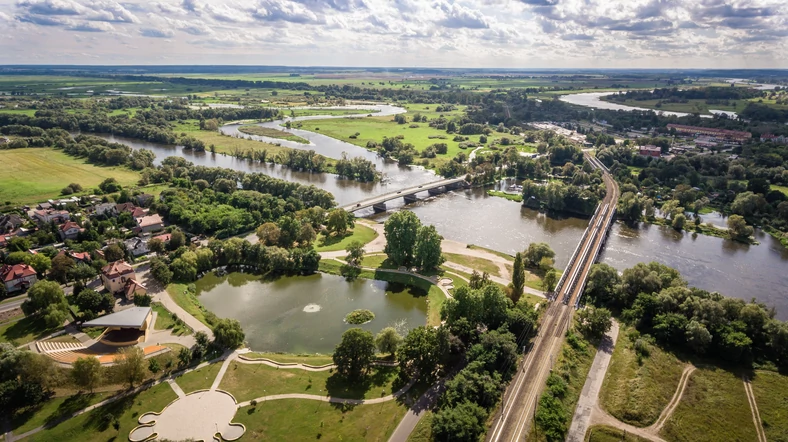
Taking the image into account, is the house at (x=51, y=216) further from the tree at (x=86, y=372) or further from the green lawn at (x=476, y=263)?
the green lawn at (x=476, y=263)

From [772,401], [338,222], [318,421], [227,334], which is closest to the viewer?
[318,421]

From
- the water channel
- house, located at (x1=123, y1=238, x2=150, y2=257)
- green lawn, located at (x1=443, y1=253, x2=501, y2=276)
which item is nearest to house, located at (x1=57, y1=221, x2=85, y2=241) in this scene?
house, located at (x1=123, y1=238, x2=150, y2=257)

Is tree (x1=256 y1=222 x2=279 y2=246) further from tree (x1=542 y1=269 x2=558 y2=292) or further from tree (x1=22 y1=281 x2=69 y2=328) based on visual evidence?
tree (x1=542 y1=269 x2=558 y2=292)

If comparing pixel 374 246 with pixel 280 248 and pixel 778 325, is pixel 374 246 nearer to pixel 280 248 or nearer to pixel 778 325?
pixel 280 248

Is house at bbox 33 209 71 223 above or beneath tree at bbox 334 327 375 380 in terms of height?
above

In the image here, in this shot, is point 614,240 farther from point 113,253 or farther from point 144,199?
point 144,199

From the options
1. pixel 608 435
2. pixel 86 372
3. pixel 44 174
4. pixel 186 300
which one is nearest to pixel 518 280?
pixel 608 435
